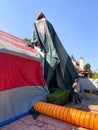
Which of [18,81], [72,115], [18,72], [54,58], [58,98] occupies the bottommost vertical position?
[72,115]

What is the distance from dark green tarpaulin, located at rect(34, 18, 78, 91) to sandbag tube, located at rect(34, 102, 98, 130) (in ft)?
10.6

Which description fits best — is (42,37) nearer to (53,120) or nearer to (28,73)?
(28,73)

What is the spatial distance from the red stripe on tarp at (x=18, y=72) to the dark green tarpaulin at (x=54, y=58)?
129 centimetres

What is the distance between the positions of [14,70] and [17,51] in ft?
3.01

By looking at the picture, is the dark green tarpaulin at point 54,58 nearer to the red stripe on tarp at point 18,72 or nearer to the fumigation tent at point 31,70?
the fumigation tent at point 31,70

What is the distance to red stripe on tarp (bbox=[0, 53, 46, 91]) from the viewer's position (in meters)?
6.27

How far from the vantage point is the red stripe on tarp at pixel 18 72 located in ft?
20.6

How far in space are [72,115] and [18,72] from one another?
307cm

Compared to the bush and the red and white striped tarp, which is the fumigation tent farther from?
the bush

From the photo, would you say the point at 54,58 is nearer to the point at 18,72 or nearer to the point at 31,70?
the point at 31,70

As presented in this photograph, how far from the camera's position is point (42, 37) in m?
10.8

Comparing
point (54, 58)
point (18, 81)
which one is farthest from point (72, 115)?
point (54, 58)

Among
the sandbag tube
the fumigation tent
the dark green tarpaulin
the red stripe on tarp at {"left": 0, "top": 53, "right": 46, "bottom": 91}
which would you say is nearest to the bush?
the fumigation tent

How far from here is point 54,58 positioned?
9.93 metres
